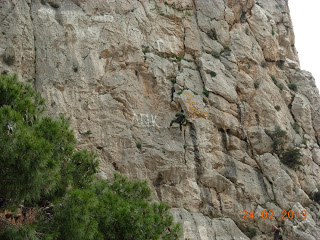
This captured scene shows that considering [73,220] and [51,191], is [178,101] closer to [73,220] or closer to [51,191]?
[51,191]

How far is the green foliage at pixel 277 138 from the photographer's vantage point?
24062mm

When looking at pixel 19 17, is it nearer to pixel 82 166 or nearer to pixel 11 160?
pixel 82 166

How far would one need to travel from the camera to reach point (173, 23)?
87.9ft

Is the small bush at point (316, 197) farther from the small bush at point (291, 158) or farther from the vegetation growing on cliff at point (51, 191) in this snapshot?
the vegetation growing on cliff at point (51, 191)

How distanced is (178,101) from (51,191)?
1400 cm

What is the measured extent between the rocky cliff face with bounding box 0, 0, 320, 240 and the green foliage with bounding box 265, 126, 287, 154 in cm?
39

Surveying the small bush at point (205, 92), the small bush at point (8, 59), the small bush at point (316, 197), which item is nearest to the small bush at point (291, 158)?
the small bush at point (316, 197)

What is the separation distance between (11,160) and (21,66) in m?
12.7

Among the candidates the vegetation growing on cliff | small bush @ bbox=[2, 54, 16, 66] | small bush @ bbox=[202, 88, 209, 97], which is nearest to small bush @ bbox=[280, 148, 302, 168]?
small bush @ bbox=[202, 88, 209, 97]

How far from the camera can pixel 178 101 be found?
22297 mm

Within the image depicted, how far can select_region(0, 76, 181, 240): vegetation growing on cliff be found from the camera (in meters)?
7.79

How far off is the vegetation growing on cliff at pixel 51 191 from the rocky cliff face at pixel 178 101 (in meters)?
7.63

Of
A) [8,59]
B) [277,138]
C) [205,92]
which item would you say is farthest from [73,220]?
[277,138]
